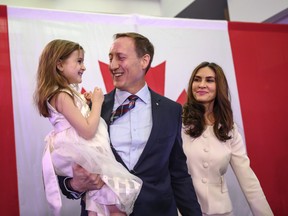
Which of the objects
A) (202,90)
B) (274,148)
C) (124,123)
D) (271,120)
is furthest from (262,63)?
(124,123)

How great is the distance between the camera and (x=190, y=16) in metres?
5.05

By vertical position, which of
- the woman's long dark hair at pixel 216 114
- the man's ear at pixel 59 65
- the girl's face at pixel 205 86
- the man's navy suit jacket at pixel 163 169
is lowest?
the man's navy suit jacket at pixel 163 169

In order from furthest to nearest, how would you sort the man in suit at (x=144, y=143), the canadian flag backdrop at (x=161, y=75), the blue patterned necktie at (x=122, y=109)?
the canadian flag backdrop at (x=161, y=75)
the blue patterned necktie at (x=122, y=109)
the man in suit at (x=144, y=143)

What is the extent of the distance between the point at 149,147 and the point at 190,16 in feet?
12.7

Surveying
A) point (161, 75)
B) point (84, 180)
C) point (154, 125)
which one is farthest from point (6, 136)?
point (161, 75)

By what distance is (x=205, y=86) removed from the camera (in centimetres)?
232

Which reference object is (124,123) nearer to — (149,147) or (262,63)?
(149,147)

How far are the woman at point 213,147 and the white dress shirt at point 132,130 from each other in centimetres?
57

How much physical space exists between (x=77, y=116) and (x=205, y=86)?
3.60 feet

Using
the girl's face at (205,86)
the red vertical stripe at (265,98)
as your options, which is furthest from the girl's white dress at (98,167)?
the red vertical stripe at (265,98)

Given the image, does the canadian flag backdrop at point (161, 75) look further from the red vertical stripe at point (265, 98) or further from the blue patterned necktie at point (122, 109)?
the blue patterned necktie at point (122, 109)

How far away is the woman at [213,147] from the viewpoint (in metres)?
2.07

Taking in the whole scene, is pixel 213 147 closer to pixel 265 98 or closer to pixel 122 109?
pixel 122 109

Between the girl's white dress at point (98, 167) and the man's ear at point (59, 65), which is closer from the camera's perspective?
the girl's white dress at point (98, 167)
